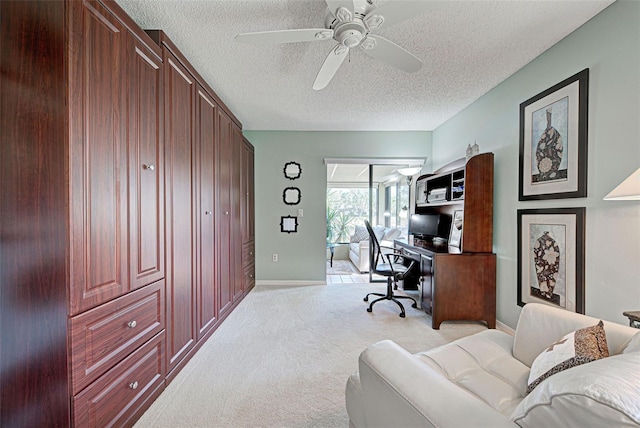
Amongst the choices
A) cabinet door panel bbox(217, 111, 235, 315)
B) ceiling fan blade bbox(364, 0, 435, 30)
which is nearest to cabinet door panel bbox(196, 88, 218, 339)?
cabinet door panel bbox(217, 111, 235, 315)

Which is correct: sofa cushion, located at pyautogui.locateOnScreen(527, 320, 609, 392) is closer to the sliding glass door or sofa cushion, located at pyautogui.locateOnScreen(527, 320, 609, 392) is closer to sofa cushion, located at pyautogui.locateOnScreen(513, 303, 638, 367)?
sofa cushion, located at pyautogui.locateOnScreen(513, 303, 638, 367)

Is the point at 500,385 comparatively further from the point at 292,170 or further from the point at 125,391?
the point at 292,170

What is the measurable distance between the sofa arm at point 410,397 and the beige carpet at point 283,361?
0.76 m

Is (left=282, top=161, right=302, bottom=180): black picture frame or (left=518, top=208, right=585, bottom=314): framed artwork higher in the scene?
(left=282, top=161, right=302, bottom=180): black picture frame

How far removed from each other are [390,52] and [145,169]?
1631 millimetres

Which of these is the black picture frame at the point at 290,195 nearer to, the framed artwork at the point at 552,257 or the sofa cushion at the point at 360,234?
the sofa cushion at the point at 360,234

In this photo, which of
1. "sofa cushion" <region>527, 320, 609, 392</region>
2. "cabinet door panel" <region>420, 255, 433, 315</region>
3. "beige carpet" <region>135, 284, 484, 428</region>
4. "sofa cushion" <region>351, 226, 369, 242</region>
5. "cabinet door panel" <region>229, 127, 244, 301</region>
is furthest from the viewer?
"sofa cushion" <region>351, 226, 369, 242</region>

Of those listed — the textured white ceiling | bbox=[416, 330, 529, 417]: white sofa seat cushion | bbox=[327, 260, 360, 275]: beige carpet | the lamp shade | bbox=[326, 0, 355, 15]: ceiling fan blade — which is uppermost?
the textured white ceiling

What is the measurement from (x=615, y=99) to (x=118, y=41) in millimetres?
2897

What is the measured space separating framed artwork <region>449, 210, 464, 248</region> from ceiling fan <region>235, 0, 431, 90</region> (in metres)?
2.00

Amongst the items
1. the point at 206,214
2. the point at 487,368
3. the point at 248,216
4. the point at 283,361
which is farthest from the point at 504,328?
the point at 248,216

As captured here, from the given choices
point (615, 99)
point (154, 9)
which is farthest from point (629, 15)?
point (154, 9)

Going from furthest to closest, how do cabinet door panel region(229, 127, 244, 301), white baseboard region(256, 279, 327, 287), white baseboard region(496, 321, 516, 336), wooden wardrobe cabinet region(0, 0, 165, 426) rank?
white baseboard region(256, 279, 327, 287) < cabinet door panel region(229, 127, 244, 301) < white baseboard region(496, 321, 516, 336) < wooden wardrobe cabinet region(0, 0, 165, 426)

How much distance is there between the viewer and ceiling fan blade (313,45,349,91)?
1706 mm
